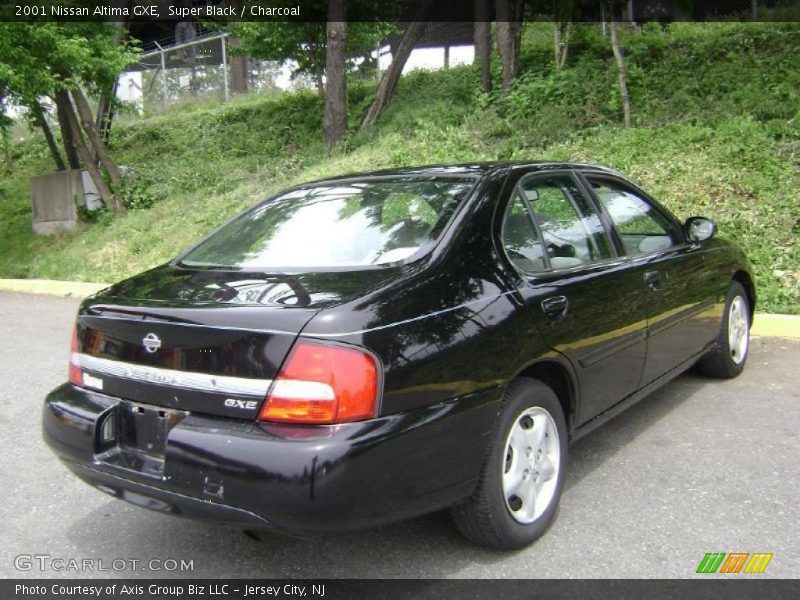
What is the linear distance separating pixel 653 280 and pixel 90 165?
44.5ft

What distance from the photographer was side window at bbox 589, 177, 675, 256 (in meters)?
4.09

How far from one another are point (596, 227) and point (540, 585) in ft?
5.95

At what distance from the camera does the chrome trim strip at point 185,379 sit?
8.13 ft

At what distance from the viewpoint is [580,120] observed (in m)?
11.4

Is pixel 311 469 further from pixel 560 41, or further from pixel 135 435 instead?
pixel 560 41

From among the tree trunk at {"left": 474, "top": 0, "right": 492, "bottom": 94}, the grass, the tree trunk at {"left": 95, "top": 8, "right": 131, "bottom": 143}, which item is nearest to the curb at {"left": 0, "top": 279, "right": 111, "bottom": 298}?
the grass

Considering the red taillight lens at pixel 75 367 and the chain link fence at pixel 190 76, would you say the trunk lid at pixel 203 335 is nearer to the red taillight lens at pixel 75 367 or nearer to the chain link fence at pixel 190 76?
the red taillight lens at pixel 75 367

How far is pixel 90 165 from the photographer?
15008 mm

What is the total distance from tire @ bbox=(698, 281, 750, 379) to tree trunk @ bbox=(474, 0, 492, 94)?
888 cm

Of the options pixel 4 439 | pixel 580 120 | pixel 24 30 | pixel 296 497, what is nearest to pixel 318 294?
pixel 296 497

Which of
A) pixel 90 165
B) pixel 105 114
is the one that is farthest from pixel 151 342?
pixel 105 114

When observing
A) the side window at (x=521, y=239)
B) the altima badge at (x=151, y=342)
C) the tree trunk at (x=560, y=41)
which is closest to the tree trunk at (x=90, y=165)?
the tree trunk at (x=560, y=41)

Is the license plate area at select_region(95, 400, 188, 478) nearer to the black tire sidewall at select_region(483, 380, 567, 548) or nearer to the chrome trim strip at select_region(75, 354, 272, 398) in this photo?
the chrome trim strip at select_region(75, 354, 272, 398)

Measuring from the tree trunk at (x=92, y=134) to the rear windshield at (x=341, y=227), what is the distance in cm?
1197
